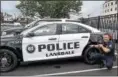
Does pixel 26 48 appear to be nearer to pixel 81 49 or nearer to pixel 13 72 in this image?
pixel 13 72

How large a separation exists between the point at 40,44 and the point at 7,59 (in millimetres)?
1094

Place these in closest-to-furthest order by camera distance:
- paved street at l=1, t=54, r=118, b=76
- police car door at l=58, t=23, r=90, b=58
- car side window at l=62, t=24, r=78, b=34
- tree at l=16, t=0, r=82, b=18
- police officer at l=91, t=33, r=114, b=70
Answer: paved street at l=1, t=54, r=118, b=76 → police officer at l=91, t=33, r=114, b=70 → police car door at l=58, t=23, r=90, b=58 → car side window at l=62, t=24, r=78, b=34 → tree at l=16, t=0, r=82, b=18

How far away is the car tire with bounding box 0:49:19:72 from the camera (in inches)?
258

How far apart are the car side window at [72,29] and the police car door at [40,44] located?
1.23ft

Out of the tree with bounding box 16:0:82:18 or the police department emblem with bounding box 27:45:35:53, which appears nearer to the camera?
the police department emblem with bounding box 27:45:35:53

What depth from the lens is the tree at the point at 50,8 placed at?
3600 centimetres

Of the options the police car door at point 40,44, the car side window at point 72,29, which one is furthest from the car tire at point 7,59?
the car side window at point 72,29

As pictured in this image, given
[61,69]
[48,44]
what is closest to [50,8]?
[48,44]

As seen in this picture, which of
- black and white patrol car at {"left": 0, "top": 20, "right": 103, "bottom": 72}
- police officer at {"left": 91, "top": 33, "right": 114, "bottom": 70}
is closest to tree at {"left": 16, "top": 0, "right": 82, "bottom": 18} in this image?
black and white patrol car at {"left": 0, "top": 20, "right": 103, "bottom": 72}

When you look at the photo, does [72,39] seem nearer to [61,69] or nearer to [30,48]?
[61,69]

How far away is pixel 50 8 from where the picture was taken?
121 ft

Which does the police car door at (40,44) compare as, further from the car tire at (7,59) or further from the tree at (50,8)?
the tree at (50,8)

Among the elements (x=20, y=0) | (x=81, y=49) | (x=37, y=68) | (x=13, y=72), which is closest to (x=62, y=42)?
(x=81, y=49)

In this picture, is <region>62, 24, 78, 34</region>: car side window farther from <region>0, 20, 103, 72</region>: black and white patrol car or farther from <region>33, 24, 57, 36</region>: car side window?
<region>33, 24, 57, 36</region>: car side window
